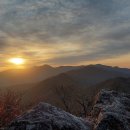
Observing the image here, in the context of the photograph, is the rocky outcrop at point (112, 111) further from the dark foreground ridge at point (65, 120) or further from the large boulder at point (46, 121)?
the large boulder at point (46, 121)

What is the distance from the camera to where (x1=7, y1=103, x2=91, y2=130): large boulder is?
7277 mm

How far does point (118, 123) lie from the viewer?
7.84 metres

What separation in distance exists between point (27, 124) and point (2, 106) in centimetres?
799

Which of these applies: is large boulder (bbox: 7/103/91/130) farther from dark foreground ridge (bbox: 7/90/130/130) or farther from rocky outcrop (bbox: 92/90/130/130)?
rocky outcrop (bbox: 92/90/130/130)

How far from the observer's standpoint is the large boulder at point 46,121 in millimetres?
7277

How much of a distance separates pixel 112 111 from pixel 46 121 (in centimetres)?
211

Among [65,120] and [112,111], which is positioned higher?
[112,111]

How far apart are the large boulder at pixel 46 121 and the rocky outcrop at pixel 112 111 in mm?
639

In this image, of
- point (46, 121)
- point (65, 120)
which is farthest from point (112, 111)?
point (46, 121)

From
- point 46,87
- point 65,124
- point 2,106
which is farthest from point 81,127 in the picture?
point 46,87

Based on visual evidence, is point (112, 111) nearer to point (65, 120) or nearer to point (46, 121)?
point (65, 120)

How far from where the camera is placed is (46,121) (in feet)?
24.3

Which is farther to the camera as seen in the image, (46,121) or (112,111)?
(112,111)

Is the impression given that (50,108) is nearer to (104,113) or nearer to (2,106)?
(104,113)
